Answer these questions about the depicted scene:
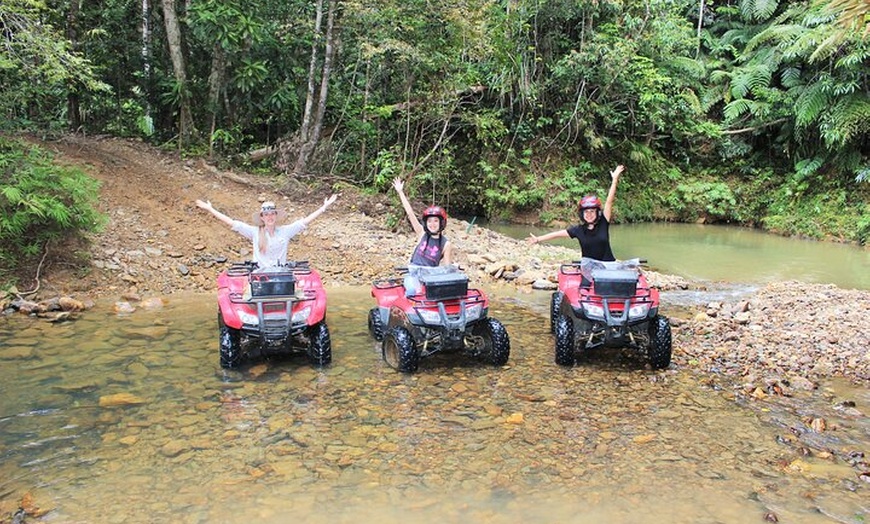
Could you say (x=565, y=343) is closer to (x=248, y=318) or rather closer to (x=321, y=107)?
(x=248, y=318)

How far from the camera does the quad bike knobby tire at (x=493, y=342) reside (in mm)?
5758

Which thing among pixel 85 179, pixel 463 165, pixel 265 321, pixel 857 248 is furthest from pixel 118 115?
pixel 857 248

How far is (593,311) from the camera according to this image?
5516mm

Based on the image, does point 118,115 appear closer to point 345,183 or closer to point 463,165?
point 345,183

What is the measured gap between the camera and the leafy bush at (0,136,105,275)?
741 cm

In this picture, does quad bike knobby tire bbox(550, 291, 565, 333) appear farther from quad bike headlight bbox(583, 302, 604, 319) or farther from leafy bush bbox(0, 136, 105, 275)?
leafy bush bbox(0, 136, 105, 275)

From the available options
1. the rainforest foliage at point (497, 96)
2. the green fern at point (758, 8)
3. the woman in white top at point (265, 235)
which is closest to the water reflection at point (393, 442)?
the woman in white top at point (265, 235)

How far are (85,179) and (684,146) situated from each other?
17.2 metres

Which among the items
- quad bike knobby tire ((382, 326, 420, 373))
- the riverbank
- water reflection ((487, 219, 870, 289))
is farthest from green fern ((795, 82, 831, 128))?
quad bike knobby tire ((382, 326, 420, 373))

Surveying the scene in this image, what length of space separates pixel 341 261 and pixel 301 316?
4639 millimetres

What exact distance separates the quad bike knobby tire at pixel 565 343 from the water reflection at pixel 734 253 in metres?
6.12

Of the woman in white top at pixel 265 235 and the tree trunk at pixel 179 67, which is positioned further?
the tree trunk at pixel 179 67

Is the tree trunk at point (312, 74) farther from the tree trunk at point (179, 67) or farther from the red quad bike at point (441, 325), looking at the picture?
the red quad bike at point (441, 325)

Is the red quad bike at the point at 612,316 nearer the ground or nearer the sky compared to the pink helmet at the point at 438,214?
nearer the ground
